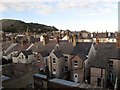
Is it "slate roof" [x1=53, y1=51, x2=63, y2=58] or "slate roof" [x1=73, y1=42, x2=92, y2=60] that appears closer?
"slate roof" [x1=73, y1=42, x2=92, y2=60]

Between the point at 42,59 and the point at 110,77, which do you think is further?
the point at 42,59

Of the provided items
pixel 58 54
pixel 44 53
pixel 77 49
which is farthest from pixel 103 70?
pixel 44 53

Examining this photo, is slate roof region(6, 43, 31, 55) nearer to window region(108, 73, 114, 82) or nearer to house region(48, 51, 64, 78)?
house region(48, 51, 64, 78)

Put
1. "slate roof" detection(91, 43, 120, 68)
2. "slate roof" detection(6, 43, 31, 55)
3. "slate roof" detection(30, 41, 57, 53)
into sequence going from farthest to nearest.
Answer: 1. "slate roof" detection(6, 43, 31, 55)
2. "slate roof" detection(30, 41, 57, 53)
3. "slate roof" detection(91, 43, 120, 68)

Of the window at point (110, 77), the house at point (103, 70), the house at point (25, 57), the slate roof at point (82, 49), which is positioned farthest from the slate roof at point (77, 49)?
the house at point (25, 57)

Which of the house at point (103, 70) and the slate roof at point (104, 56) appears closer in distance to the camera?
the house at point (103, 70)

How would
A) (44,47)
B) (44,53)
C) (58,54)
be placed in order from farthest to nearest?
(44,47)
(44,53)
(58,54)

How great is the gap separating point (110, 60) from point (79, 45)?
633 centimetres

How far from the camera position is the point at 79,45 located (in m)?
28.5

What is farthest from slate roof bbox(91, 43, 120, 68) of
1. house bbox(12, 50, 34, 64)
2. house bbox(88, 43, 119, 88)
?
house bbox(12, 50, 34, 64)

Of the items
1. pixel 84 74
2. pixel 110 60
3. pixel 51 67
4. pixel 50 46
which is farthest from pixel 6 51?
pixel 110 60

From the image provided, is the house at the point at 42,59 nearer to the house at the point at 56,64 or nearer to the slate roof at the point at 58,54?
the house at the point at 56,64

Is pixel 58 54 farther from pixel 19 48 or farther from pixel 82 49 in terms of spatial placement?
pixel 19 48

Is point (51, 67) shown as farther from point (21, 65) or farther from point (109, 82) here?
point (109, 82)
